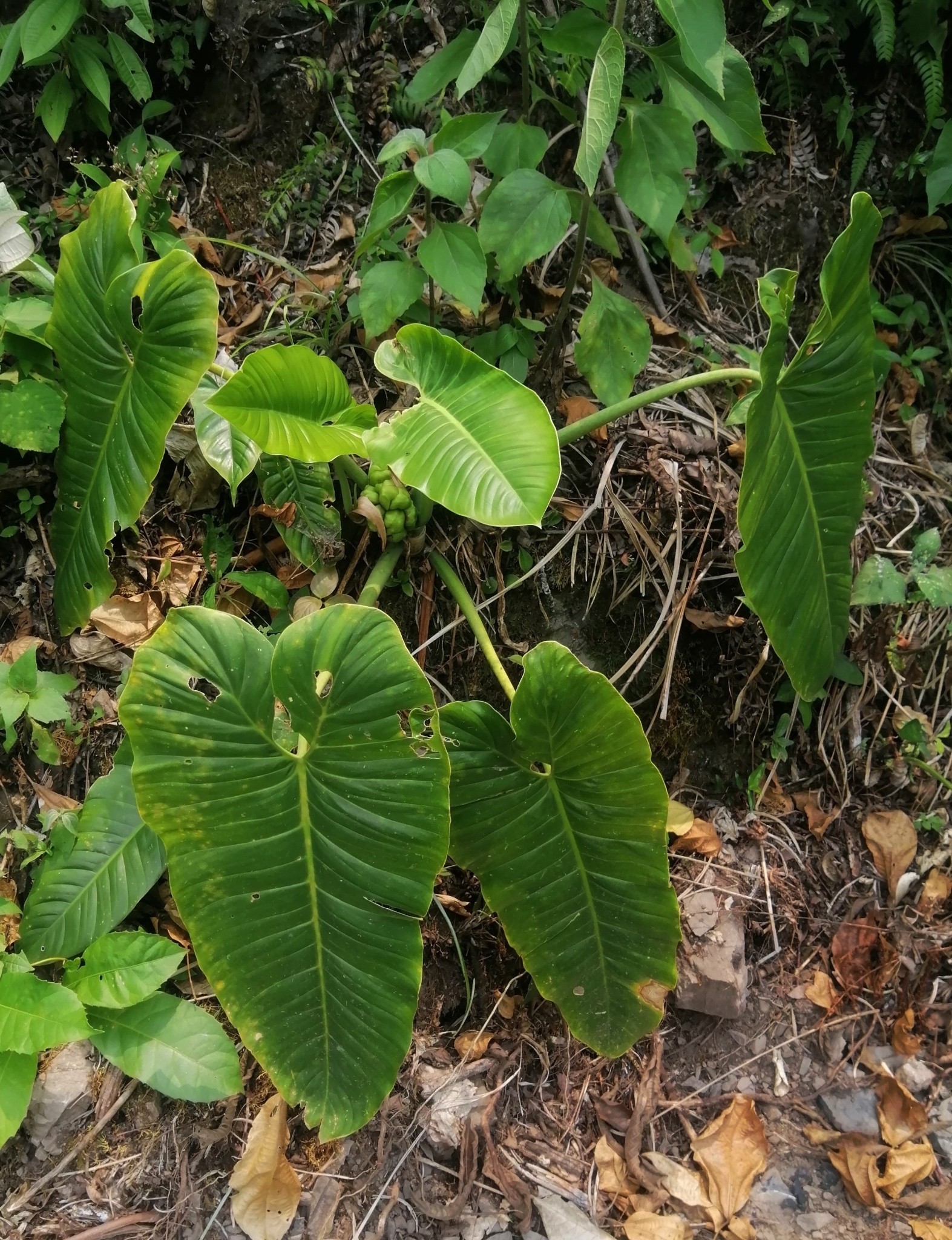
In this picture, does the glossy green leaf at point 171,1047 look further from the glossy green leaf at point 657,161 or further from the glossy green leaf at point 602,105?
the glossy green leaf at point 657,161

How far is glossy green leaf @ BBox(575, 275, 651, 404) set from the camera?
1356 mm

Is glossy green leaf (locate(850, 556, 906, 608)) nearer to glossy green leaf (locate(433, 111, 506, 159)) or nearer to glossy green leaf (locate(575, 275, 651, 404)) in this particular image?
glossy green leaf (locate(575, 275, 651, 404))

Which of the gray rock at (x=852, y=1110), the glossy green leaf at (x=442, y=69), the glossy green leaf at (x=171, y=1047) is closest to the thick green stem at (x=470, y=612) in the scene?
the glossy green leaf at (x=171, y=1047)

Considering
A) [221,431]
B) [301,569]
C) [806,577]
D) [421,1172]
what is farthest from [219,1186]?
[806,577]

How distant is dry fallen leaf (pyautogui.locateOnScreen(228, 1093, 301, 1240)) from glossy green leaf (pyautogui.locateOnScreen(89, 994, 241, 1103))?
109mm

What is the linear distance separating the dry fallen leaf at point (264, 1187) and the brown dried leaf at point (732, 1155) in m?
0.63

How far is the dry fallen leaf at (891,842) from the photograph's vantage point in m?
1.54

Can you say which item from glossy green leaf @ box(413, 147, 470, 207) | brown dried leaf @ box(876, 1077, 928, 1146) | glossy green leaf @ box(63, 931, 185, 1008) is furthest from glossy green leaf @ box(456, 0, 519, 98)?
brown dried leaf @ box(876, 1077, 928, 1146)

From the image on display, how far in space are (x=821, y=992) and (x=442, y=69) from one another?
1731 millimetres

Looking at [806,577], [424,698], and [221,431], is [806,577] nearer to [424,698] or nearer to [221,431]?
[424,698]

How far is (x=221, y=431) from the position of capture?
3.73 ft

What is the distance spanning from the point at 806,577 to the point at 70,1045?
1308 millimetres

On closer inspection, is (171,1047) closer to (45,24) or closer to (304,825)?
(304,825)

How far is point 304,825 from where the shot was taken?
98cm
